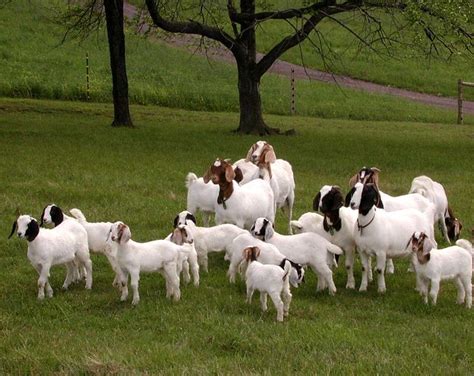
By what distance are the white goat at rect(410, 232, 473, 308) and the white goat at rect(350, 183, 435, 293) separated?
660 mm

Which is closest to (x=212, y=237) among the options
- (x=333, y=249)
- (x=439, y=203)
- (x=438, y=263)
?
(x=333, y=249)

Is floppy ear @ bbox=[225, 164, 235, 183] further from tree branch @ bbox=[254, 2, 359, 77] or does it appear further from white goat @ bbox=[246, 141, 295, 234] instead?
tree branch @ bbox=[254, 2, 359, 77]

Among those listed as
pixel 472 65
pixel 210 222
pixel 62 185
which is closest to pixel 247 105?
pixel 62 185

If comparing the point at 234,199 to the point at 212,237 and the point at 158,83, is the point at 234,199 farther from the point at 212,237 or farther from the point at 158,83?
the point at 158,83

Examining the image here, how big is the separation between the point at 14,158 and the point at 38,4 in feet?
117

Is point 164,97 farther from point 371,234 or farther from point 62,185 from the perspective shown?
point 371,234

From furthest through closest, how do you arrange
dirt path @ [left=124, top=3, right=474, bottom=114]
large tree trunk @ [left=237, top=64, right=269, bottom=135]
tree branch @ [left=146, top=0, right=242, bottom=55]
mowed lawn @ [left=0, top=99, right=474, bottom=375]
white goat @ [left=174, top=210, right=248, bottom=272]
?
dirt path @ [left=124, top=3, right=474, bottom=114] → large tree trunk @ [left=237, top=64, right=269, bottom=135] → tree branch @ [left=146, top=0, right=242, bottom=55] → white goat @ [left=174, top=210, right=248, bottom=272] → mowed lawn @ [left=0, top=99, right=474, bottom=375]

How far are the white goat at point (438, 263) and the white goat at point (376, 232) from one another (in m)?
0.66

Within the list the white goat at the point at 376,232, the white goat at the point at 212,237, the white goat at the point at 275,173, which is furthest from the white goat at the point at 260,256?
the white goat at the point at 275,173

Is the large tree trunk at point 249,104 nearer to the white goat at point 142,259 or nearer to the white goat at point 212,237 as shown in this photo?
the white goat at point 212,237

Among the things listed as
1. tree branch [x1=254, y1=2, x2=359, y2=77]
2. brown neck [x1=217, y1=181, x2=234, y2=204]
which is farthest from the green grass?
brown neck [x1=217, y1=181, x2=234, y2=204]

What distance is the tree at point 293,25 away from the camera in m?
23.6

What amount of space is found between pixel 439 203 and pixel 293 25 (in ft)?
40.3

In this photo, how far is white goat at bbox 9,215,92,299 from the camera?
9891 millimetres
